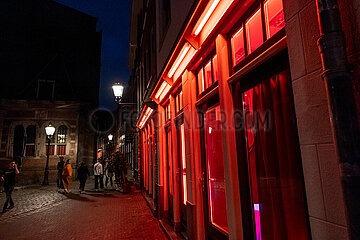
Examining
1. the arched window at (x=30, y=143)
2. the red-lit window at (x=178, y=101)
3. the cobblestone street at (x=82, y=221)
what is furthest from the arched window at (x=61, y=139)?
the red-lit window at (x=178, y=101)

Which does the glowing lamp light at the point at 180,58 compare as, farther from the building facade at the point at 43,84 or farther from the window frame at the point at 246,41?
the building facade at the point at 43,84

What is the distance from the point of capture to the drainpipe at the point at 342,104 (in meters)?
1.10

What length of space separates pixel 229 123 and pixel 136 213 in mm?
6051

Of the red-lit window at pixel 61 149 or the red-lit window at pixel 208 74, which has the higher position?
the red-lit window at pixel 208 74

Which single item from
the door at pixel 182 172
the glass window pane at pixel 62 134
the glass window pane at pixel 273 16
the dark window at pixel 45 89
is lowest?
the door at pixel 182 172

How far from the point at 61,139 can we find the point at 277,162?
2272 centimetres

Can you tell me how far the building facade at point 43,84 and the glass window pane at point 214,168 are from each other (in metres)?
19.5

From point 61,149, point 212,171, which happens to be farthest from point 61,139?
point 212,171

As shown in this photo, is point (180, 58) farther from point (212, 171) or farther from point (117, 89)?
point (117, 89)

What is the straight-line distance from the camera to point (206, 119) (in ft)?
12.6

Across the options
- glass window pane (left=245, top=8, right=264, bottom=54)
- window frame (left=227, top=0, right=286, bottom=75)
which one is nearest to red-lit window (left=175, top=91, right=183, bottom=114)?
window frame (left=227, top=0, right=286, bottom=75)

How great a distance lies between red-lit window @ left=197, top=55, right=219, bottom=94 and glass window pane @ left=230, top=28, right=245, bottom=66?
445 mm

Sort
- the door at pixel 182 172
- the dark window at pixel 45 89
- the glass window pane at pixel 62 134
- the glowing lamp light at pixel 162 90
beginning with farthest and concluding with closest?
the dark window at pixel 45 89 → the glass window pane at pixel 62 134 → the glowing lamp light at pixel 162 90 → the door at pixel 182 172

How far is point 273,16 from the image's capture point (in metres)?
2.13
